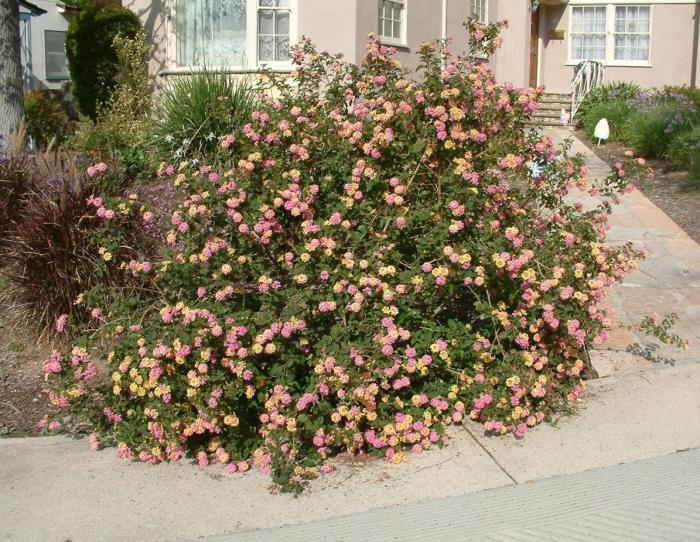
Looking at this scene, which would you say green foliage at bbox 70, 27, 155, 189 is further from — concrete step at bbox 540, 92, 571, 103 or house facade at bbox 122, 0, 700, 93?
concrete step at bbox 540, 92, 571, 103

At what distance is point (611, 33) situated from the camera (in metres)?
20.4

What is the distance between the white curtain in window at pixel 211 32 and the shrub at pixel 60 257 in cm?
715

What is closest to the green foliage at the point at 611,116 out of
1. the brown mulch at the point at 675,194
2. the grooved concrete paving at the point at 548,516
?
the brown mulch at the point at 675,194

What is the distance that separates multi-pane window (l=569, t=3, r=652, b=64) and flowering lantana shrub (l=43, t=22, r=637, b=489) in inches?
649

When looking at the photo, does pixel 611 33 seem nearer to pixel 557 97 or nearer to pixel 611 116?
pixel 557 97

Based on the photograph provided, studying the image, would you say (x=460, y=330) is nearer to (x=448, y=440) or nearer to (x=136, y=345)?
(x=448, y=440)

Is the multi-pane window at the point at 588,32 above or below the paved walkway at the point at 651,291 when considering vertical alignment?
above

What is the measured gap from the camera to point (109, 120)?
11.8 meters

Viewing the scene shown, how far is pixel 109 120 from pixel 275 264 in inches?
306

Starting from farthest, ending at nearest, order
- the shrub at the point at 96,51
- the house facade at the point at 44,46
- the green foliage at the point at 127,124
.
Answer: the house facade at the point at 44,46, the shrub at the point at 96,51, the green foliage at the point at 127,124

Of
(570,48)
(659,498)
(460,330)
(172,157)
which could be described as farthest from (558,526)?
(570,48)

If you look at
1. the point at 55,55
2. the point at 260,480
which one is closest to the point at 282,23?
the point at 260,480

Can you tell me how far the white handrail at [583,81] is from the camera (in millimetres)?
16484

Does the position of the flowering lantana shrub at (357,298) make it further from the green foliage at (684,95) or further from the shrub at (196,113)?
the green foliage at (684,95)
